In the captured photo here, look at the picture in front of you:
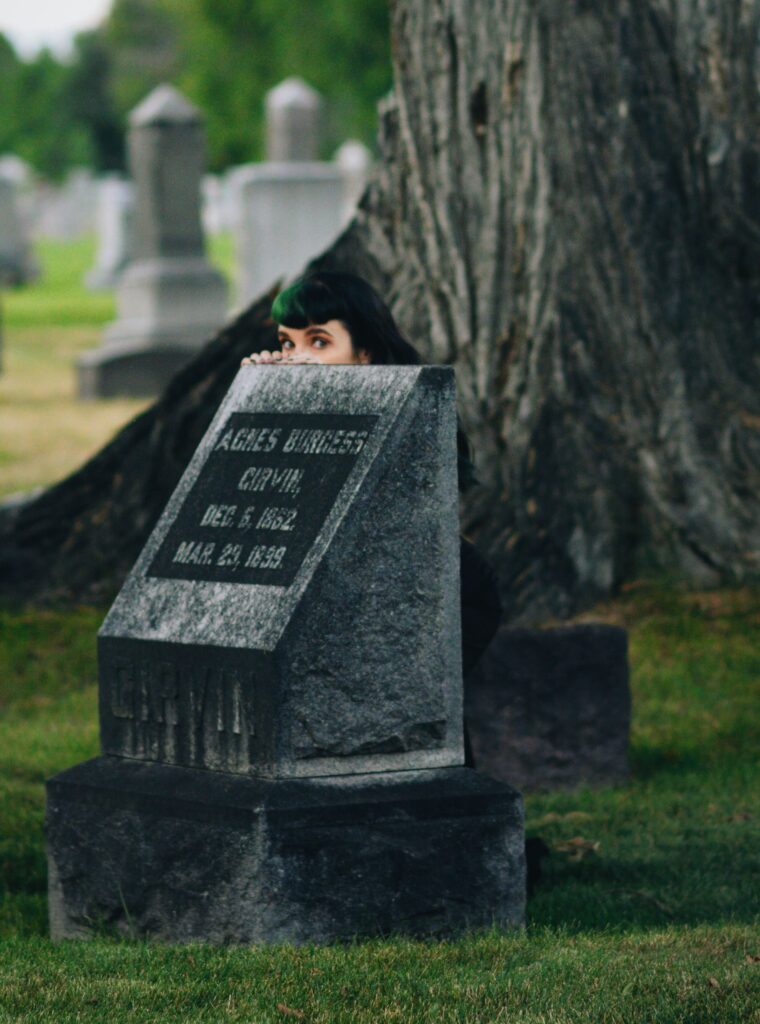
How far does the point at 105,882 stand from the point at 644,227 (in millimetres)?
4505

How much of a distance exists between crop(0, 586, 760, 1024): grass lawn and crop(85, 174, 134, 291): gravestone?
1095 inches

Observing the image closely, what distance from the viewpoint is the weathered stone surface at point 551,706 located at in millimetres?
6773

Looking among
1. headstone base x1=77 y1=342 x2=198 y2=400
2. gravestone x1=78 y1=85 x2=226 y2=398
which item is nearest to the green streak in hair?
headstone base x1=77 y1=342 x2=198 y2=400

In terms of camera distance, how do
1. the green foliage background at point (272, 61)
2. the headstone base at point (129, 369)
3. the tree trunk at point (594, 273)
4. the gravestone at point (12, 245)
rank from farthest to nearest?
1. the green foliage background at point (272, 61)
2. the gravestone at point (12, 245)
3. the headstone base at point (129, 369)
4. the tree trunk at point (594, 273)

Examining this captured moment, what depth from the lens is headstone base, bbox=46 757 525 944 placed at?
463 centimetres

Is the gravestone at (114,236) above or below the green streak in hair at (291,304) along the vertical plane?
below

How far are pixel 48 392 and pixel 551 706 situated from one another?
15017mm

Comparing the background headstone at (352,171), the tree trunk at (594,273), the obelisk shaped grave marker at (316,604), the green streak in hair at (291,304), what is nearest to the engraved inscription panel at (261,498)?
the obelisk shaped grave marker at (316,604)

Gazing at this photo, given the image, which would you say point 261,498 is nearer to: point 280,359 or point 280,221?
point 280,359

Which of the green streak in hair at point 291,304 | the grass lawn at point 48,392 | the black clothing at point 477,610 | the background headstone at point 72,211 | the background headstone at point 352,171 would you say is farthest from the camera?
the background headstone at point 72,211

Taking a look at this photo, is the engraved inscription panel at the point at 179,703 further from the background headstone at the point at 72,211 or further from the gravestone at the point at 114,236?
the background headstone at the point at 72,211

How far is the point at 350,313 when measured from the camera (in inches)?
208

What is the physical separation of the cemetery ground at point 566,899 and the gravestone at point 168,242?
12431 mm

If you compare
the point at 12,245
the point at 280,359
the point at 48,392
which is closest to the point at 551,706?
the point at 280,359
